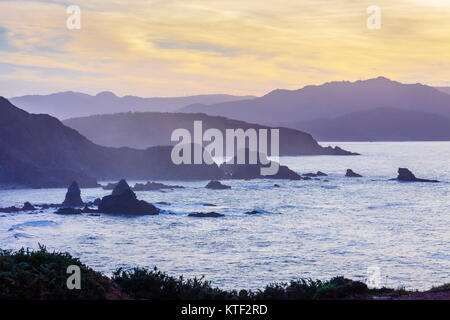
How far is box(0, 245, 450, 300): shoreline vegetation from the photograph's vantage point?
45.6 feet

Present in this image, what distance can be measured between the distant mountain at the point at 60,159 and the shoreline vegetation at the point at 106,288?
116 m

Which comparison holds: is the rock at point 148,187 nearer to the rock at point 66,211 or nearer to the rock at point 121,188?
the rock at point 121,188

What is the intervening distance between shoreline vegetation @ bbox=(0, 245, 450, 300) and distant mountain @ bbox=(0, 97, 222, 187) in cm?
11599

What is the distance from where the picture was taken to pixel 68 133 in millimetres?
152875

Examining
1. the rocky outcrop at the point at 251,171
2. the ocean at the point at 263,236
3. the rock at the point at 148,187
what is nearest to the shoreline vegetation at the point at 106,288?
the ocean at the point at 263,236

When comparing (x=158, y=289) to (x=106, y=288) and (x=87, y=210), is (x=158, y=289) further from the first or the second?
(x=87, y=210)

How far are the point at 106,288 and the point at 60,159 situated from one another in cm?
13044

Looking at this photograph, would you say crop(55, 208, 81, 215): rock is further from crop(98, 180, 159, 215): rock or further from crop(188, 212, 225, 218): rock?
crop(188, 212, 225, 218): rock

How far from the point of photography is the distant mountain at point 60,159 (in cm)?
12962

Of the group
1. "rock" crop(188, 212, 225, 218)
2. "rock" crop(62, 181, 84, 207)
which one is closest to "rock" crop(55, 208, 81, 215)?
"rock" crop(62, 181, 84, 207)

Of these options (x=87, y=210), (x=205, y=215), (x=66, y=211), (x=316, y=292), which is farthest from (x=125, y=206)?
(x=316, y=292)

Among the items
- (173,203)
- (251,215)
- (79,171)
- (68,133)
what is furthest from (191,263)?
(68,133)

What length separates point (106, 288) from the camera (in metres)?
15.5
